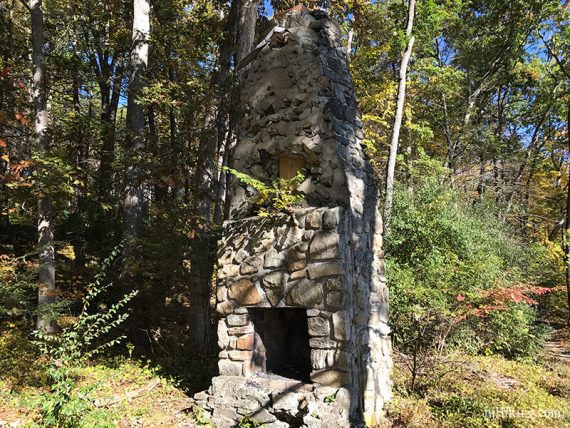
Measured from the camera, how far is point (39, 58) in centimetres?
597

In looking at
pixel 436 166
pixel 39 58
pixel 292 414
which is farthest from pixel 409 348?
pixel 39 58

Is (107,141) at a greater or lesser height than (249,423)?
greater

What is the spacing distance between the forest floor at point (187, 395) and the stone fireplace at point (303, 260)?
1.73 ft

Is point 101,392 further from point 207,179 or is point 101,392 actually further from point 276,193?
point 207,179

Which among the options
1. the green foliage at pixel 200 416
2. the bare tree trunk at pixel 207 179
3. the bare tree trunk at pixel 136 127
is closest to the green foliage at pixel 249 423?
the green foliage at pixel 200 416

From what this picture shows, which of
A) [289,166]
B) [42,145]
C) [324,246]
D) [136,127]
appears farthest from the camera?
[136,127]

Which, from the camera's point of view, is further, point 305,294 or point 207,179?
point 207,179

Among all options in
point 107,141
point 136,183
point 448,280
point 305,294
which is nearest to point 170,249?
point 136,183

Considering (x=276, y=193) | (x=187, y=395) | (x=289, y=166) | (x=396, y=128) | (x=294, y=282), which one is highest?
(x=396, y=128)

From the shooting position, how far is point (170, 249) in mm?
6027

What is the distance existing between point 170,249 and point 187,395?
2.23 m

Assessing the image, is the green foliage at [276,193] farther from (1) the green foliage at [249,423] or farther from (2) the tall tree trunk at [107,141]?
(2) the tall tree trunk at [107,141]

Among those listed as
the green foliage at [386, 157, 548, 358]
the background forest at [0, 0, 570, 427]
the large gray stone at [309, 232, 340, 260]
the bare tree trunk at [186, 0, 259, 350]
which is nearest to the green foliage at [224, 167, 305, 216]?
the large gray stone at [309, 232, 340, 260]

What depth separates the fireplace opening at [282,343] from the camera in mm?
4562
